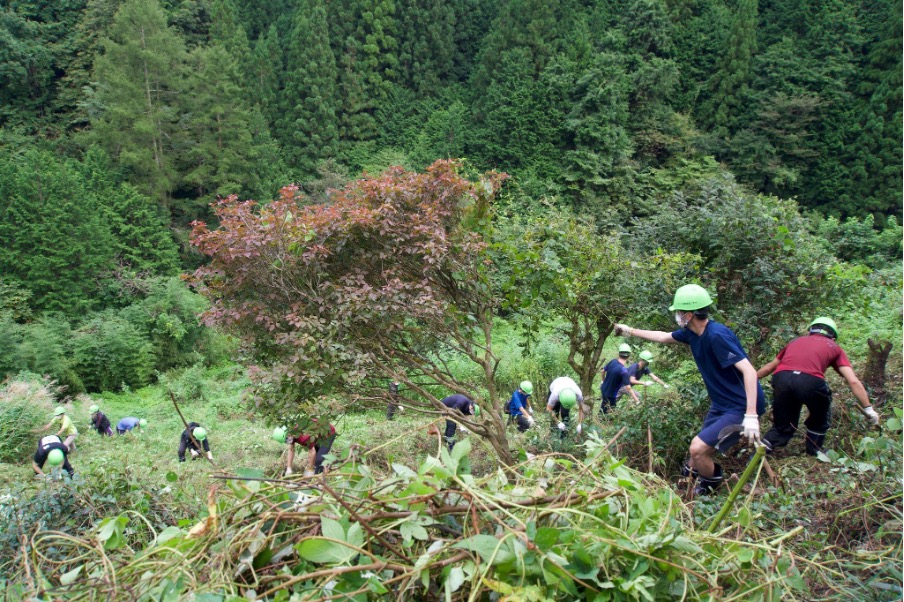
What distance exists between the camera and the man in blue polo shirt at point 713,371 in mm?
3898

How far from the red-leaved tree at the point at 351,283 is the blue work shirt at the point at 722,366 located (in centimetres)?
161

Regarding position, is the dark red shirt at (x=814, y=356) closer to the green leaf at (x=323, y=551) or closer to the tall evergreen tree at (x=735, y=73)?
the green leaf at (x=323, y=551)

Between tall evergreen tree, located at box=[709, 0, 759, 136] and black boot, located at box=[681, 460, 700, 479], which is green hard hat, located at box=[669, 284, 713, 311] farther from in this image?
tall evergreen tree, located at box=[709, 0, 759, 136]

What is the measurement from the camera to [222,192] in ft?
91.1

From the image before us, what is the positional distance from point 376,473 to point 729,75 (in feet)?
117

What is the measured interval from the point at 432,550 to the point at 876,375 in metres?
5.06

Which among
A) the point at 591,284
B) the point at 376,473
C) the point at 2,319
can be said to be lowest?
the point at 2,319

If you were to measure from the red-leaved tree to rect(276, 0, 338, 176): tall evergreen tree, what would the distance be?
2719 centimetres

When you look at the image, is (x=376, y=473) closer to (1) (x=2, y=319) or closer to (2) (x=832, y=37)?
(1) (x=2, y=319)

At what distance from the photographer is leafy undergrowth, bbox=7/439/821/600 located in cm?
146

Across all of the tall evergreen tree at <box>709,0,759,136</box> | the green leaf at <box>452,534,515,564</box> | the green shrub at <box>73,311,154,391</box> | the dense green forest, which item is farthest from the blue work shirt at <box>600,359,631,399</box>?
the tall evergreen tree at <box>709,0,759,136</box>

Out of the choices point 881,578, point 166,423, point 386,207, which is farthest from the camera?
point 166,423

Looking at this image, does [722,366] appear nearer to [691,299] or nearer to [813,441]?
[691,299]

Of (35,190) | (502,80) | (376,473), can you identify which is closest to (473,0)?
(502,80)
